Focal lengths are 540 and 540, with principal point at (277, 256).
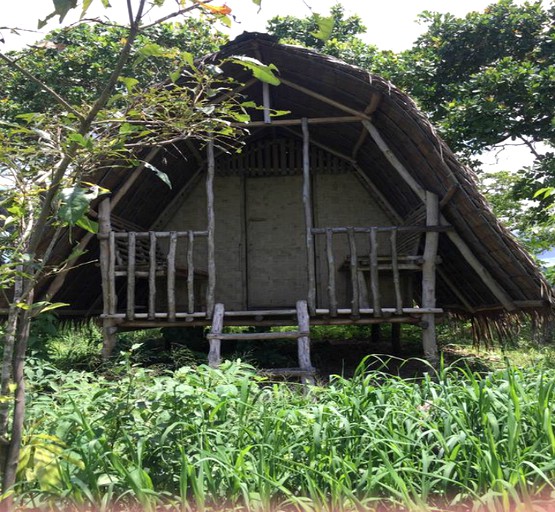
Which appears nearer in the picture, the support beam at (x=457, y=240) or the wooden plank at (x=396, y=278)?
the support beam at (x=457, y=240)

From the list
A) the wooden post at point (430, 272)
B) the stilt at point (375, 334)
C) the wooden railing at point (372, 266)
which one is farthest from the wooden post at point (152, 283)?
the stilt at point (375, 334)

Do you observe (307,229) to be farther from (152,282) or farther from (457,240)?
(152,282)

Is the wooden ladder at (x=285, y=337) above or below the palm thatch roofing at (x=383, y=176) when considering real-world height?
below

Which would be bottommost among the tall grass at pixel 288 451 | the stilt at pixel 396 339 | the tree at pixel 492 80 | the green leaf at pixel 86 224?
the tall grass at pixel 288 451

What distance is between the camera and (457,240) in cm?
591

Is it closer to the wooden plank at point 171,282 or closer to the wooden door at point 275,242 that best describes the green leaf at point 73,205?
the wooden plank at point 171,282

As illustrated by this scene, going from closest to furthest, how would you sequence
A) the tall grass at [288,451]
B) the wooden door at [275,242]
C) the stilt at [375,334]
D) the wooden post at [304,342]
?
1. the tall grass at [288,451]
2. the wooden post at [304,342]
3. the wooden door at [275,242]
4. the stilt at [375,334]

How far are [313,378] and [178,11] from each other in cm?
375

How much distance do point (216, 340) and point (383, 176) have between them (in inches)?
130

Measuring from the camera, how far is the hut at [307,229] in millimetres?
5547

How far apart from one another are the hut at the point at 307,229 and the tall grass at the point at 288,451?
2253 mm

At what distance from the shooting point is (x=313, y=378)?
500 cm

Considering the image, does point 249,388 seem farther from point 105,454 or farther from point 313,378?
point 313,378

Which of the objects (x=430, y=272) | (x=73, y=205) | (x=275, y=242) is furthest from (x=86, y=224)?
(x=275, y=242)
